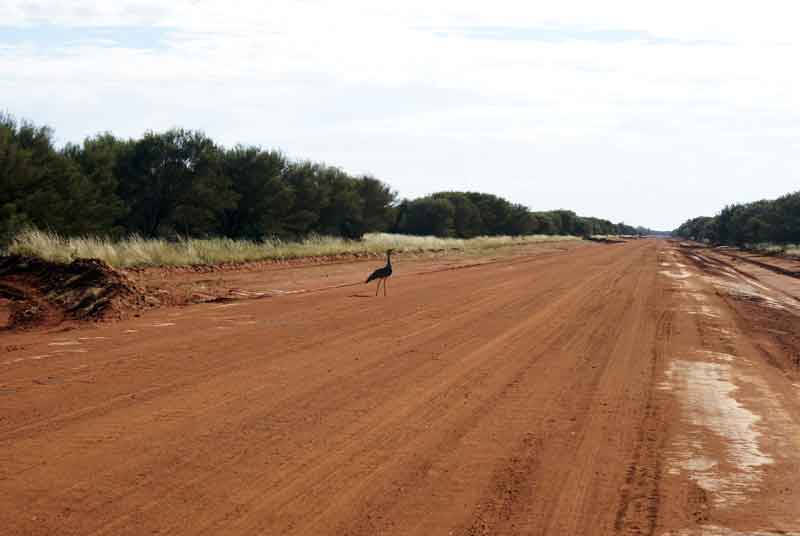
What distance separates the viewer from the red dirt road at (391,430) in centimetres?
524

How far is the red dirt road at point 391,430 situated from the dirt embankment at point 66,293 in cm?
136

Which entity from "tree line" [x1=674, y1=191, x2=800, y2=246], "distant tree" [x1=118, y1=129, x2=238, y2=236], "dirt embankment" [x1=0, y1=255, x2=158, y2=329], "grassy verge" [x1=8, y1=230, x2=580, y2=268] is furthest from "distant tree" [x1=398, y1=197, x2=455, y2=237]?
"dirt embankment" [x1=0, y1=255, x2=158, y2=329]

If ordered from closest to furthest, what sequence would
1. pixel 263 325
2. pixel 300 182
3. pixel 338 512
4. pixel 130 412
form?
pixel 338 512 < pixel 130 412 < pixel 263 325 < pixel 300 182

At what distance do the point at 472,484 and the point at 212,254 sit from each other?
24229mm

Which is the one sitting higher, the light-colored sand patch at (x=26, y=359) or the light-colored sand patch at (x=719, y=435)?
the light-colored sand patch at (x=26, y=359)

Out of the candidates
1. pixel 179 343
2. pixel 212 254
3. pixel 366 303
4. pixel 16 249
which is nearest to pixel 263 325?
pixel 179 343

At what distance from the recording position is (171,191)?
3550 cm

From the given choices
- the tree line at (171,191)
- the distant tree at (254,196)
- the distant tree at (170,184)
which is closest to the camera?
the tree line at (171,191)

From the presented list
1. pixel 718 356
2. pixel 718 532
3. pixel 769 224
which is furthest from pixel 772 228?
pixel 718 532

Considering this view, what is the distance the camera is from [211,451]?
6438 millimetres

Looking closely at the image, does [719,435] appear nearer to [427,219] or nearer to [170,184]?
[170,184]

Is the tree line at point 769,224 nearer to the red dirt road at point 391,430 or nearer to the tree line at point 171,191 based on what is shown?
the tree line at point 171,191

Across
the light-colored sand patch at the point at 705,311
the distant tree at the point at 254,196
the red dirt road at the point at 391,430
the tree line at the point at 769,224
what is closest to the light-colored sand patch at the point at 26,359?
→ the red dirt road at the point at 391,430

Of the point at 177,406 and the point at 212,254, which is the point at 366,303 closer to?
the point at 177,406
